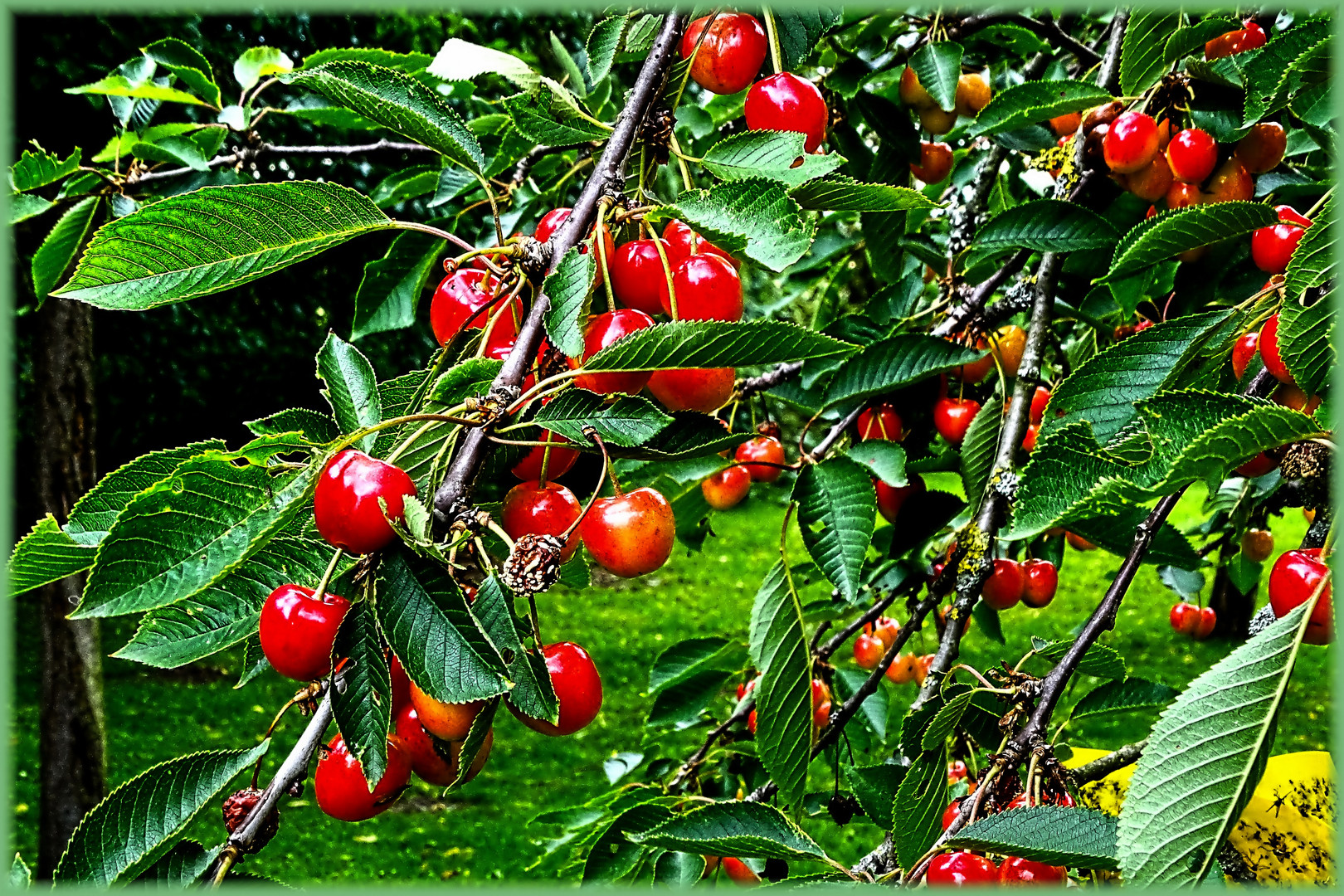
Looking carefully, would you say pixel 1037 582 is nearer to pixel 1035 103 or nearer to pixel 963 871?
pixel 1035 103

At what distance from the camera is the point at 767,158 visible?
88 centimetres

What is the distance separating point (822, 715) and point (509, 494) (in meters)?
1.24

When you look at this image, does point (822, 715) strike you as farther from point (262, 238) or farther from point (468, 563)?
point (262, 238)

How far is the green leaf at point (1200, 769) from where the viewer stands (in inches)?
29.0

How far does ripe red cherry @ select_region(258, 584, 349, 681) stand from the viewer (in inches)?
28.0

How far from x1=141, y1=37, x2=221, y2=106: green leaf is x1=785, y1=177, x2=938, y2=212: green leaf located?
1.54m

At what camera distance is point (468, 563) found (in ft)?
2.51

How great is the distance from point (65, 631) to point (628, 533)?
3.97 metres

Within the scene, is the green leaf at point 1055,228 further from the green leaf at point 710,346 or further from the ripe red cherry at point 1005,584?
the green leaf at point 710,346

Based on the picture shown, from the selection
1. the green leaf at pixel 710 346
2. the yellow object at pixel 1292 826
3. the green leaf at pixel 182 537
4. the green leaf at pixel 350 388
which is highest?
the green leaf at pixel 710 346

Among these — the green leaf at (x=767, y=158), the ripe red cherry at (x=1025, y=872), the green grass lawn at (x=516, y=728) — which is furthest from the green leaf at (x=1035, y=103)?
the green grass lawn at (x=516, y=728)

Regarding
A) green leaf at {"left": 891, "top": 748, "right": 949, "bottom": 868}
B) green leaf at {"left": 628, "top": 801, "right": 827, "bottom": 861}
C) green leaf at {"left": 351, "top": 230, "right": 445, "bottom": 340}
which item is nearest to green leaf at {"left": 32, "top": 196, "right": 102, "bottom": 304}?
green leaf at {"left": 351, "top": 230, "right": 445, "bottom": 340}

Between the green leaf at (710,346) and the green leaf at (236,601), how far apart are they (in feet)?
0.89

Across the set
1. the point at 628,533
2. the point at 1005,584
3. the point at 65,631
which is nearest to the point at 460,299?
the point at 628,533
